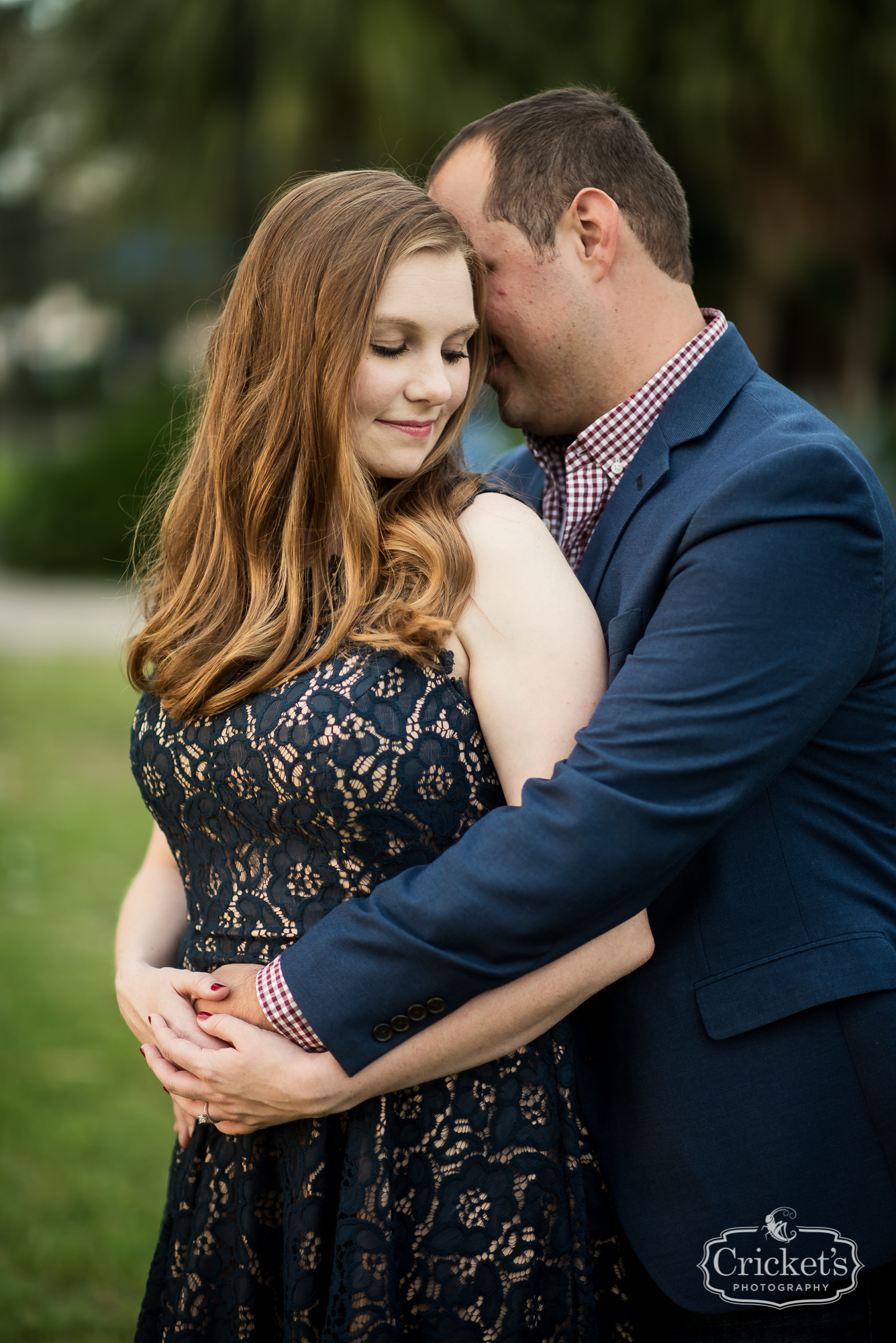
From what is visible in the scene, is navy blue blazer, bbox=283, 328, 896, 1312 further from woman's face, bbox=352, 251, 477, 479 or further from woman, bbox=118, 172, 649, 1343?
woman's face, bbox=352, 251, 477, 479

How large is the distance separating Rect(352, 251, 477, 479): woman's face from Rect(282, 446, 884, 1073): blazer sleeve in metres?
0.54

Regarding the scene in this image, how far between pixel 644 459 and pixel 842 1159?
113 centimetres

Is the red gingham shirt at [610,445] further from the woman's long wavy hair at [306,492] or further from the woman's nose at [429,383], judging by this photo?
the woman's nose at [429,383]

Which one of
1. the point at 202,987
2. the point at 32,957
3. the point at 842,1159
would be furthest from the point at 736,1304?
the point at 32,957

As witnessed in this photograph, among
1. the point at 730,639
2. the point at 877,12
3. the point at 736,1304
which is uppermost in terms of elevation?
the point at 877,12

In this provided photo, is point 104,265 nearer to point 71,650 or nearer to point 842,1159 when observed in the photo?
point 71,650

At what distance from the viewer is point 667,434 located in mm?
1918

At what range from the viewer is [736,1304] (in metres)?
1.72

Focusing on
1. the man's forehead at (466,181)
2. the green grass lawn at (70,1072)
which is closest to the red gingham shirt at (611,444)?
the man's forehead at (466,181)

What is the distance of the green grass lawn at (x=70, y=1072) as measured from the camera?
3180mm

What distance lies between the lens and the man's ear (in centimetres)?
Answer: 213

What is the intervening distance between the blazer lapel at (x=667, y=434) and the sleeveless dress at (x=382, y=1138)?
36 cm

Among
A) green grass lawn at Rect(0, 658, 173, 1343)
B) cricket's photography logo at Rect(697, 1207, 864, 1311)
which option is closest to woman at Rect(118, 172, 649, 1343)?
cricket's photography logo at Rect(697, 1207, 864, 1311)

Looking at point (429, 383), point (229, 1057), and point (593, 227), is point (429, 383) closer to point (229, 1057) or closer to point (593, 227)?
point (593, 227)
